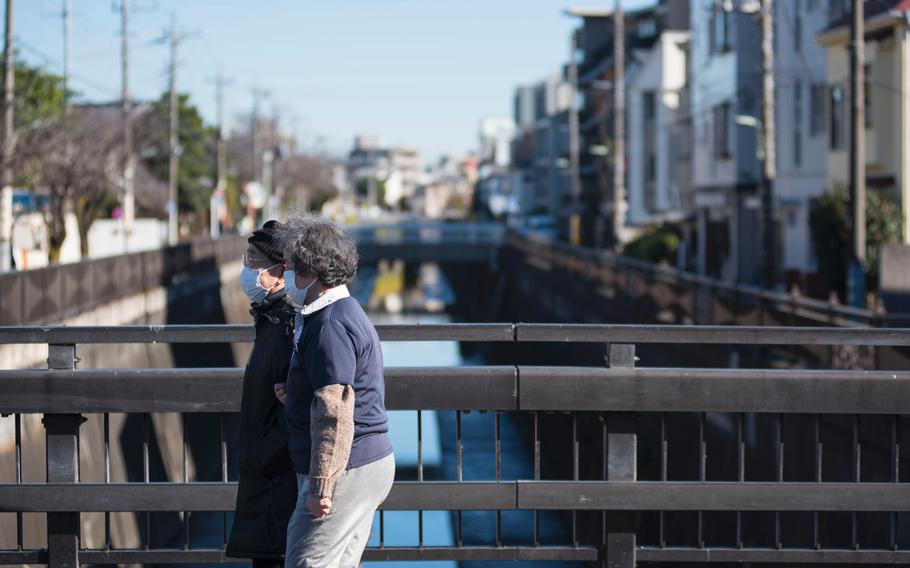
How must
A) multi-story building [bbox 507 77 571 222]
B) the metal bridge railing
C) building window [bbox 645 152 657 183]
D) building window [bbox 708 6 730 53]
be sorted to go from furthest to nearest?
multi-story building [bbox 507 77 571 222] → building window [bbox 645 152 657 183] → building window [bbox 708 6 730 53] → the metal bridge railing

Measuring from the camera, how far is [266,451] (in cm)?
555

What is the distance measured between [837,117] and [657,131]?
105 ft

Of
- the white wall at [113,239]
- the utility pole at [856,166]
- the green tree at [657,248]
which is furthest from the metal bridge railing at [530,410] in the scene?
the white wall at [113,239]

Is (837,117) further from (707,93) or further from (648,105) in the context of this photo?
(648,105)

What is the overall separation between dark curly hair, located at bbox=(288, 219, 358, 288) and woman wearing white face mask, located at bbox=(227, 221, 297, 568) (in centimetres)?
25

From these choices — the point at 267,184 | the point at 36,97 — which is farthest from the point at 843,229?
the point at 267,184

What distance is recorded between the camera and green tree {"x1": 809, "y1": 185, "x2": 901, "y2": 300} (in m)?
27.7

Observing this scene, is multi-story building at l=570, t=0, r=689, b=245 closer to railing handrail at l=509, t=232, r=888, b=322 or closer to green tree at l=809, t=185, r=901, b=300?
railing handrail at l=509, t=232, r=888, b=322

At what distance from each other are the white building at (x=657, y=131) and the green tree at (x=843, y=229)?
25.1 m

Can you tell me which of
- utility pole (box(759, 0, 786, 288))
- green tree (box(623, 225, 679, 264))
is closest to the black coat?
utility pole (box(759, 0, 786, 288))

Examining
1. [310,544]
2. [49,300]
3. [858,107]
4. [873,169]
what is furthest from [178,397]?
[873,169]

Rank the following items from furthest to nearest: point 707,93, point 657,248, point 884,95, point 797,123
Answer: point 657,248 < point 707,93 < point 797,123 < point 884,95

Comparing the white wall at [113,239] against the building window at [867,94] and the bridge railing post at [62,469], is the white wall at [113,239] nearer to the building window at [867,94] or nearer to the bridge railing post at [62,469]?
the building window at [867,94]

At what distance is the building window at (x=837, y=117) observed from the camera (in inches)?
1313
